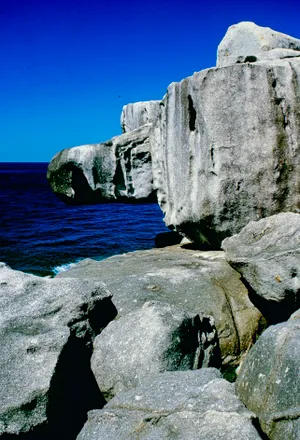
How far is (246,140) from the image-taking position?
6.50 metres

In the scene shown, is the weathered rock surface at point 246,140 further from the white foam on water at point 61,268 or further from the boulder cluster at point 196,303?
the white foam on water at point 61,268

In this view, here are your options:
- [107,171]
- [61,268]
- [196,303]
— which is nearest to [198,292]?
[196,303]

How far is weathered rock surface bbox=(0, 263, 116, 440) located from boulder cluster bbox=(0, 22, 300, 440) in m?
0.01

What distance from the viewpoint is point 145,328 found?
14.3 feet

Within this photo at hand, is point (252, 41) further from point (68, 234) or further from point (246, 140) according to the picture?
point (68, 234)

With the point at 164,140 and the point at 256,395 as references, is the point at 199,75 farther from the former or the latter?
the point at 256,395

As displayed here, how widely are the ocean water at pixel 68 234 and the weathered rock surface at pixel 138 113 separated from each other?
4.11m

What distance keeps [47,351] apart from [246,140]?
400cm

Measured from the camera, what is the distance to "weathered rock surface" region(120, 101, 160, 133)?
12383 mm

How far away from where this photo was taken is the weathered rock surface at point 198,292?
17.7 feet

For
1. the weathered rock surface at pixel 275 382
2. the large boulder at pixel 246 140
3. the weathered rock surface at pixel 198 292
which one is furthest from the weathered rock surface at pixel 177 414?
the large boulder at pixel 246 140

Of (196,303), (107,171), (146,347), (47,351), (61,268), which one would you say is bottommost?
(61,268)

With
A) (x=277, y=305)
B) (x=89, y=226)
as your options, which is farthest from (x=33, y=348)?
(x=89, y=226)

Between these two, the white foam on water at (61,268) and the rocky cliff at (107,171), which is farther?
the white foam on water at (61,268)
